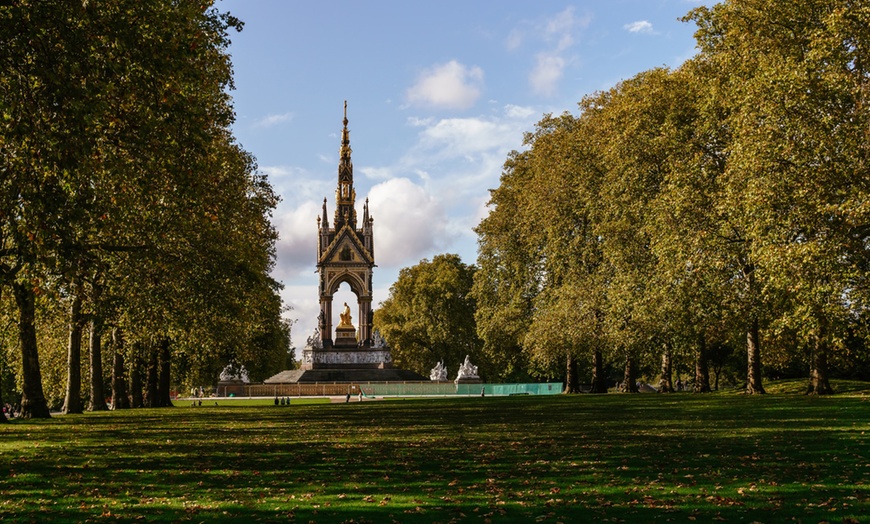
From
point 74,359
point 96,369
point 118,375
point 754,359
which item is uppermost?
point 74,359

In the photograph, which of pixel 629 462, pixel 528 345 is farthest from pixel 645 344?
pixel 629 462

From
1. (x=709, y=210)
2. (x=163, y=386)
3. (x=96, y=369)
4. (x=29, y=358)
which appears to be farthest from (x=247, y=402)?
(x=709, y=210)

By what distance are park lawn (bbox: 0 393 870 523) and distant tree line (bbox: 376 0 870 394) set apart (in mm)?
5672

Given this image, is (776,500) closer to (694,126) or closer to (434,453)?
(434,453)

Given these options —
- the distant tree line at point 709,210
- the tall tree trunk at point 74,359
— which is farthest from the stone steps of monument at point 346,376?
the tall tree trunk at point 74,359

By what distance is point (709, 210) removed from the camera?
33594 mm

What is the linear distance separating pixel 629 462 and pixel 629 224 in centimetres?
2658

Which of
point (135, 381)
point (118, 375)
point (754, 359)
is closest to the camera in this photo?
point (754, 359)

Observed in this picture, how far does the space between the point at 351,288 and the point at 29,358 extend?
1963 inches

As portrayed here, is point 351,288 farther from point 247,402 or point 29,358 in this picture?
point 29,358

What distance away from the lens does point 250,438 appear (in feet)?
70.9

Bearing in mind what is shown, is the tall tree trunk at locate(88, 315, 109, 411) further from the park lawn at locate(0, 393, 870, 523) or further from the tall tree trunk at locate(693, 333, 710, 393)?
the tall tree trunk at locate(693, 333, 710, 393)

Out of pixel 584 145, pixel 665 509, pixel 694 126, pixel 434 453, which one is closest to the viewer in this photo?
pixel 665 509

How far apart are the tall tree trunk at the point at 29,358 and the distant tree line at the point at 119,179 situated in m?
0.06
